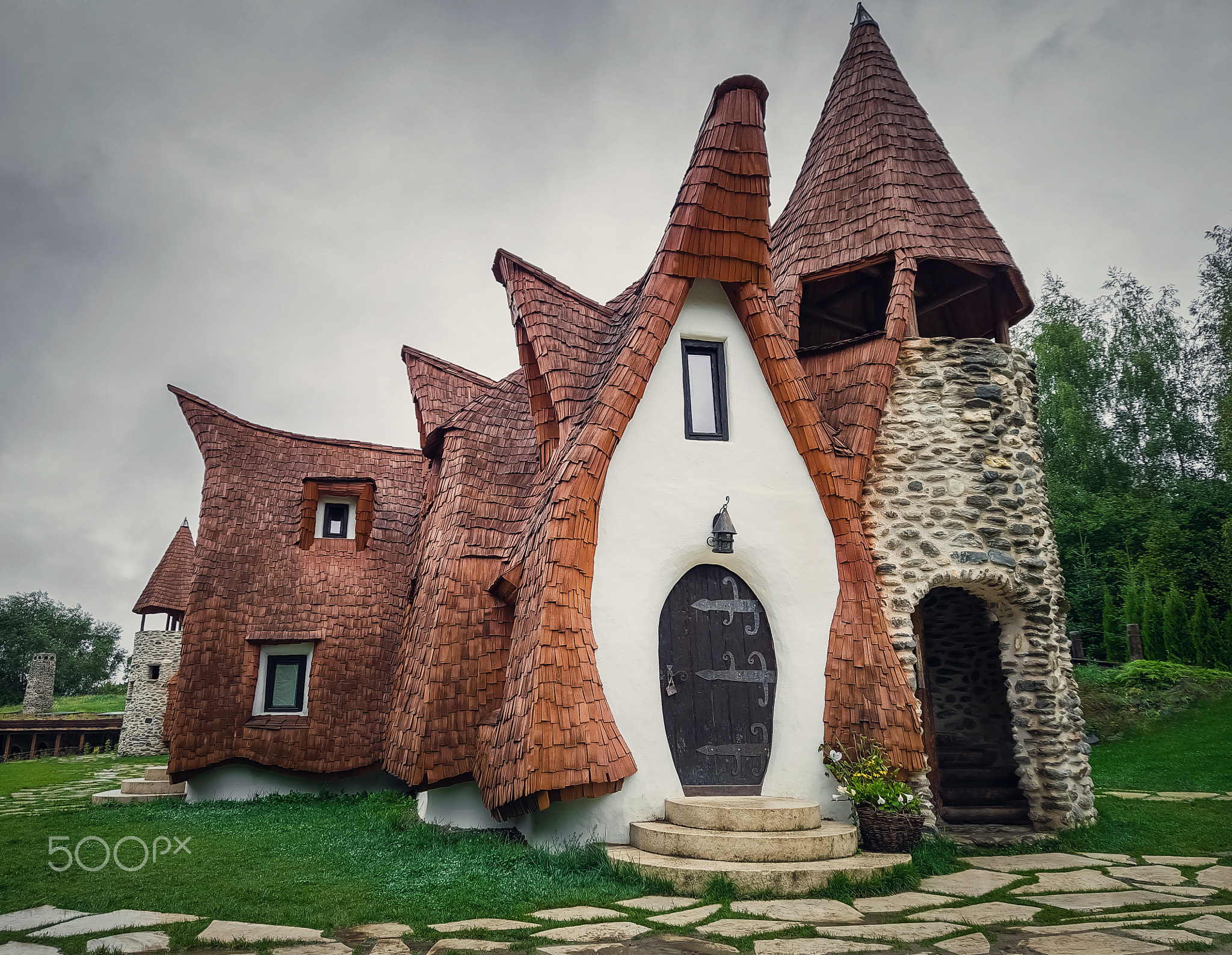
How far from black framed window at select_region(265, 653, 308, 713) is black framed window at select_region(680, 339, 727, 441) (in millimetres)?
7750

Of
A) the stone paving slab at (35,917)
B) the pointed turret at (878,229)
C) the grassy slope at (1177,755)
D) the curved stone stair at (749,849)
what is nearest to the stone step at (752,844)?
the curved stone stair at (749,849)

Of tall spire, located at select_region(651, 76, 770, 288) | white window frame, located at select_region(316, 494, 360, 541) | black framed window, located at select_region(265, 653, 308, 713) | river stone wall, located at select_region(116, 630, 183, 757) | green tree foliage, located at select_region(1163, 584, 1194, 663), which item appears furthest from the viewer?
river stone wall, located at select_region(116, 630, 183, 757)

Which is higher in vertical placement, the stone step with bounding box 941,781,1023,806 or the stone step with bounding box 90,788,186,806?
the stone step with bounding box 941,781,1023,806

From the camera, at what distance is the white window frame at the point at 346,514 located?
42.4 feet

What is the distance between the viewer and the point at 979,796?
9156 mm

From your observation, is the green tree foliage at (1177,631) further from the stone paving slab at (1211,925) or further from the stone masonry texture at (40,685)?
the stone masonry texture at (40,685)

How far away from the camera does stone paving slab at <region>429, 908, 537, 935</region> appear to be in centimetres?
413

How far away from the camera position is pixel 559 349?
8227mm

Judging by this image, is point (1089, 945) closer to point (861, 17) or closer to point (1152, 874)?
point (1152, 874)

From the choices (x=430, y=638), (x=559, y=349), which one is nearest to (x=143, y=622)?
(x=430, y=638)

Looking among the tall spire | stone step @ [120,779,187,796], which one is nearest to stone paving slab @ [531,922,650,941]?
the tall spire

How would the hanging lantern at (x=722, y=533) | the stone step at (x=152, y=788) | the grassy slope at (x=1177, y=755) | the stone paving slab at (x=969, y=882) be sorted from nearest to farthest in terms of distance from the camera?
the stone paving slab at (x=969, y=882) < the hanging lantern at (x=722, y=533) < the grassy slope at (x=1177, y=755) < the stone step at (x=152, y=788)

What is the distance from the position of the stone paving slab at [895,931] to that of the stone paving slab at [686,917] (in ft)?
2.18

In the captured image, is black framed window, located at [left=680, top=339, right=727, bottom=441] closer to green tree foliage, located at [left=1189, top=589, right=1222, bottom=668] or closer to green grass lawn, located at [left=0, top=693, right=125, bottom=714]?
green tree foliage, located at [left=1189, top=589, right=1222, bottom=668]
